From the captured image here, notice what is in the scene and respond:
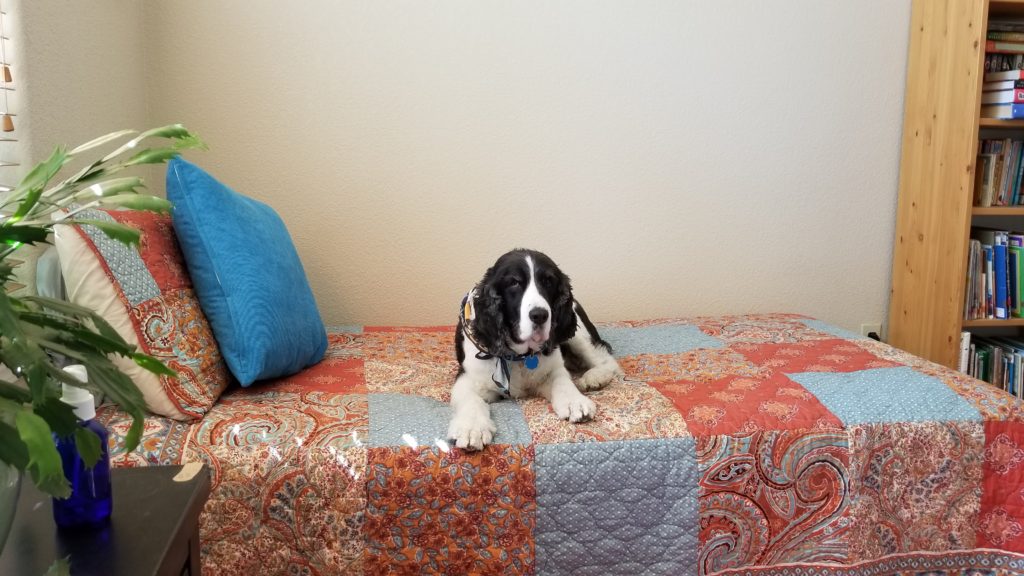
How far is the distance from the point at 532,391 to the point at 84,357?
1346mm

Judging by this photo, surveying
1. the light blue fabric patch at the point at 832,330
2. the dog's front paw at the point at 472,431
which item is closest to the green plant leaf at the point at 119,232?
the dog's front paw at the point at 472,431

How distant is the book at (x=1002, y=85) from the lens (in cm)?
255

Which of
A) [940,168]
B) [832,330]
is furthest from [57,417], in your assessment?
[940,168]

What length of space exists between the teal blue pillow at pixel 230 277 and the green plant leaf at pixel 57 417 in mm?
1094

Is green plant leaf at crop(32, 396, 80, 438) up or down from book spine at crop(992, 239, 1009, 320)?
Answer: up

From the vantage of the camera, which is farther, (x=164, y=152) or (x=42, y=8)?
(x=42, y=8)

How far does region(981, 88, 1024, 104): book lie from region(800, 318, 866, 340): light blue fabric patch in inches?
36.5

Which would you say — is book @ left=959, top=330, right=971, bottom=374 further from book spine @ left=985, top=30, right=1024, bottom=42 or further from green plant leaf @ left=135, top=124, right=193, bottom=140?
green plant leaf @ left=135, top=124, right=193, bottom=140

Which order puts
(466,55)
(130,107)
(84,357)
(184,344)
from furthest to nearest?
1. (466,55)
2. (130,107)
3. (184,344)
4. (84,357)

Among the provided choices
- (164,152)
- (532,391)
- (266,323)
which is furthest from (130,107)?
(164,152)

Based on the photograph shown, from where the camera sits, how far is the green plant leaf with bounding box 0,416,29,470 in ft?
1.91

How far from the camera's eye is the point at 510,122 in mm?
2682

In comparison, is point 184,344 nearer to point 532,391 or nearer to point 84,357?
point 532,391

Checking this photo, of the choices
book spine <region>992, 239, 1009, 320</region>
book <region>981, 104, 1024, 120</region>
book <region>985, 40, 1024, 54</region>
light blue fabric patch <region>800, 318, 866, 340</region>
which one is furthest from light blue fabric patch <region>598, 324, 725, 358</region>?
book <region>985, 40, 1024, 54</region>
